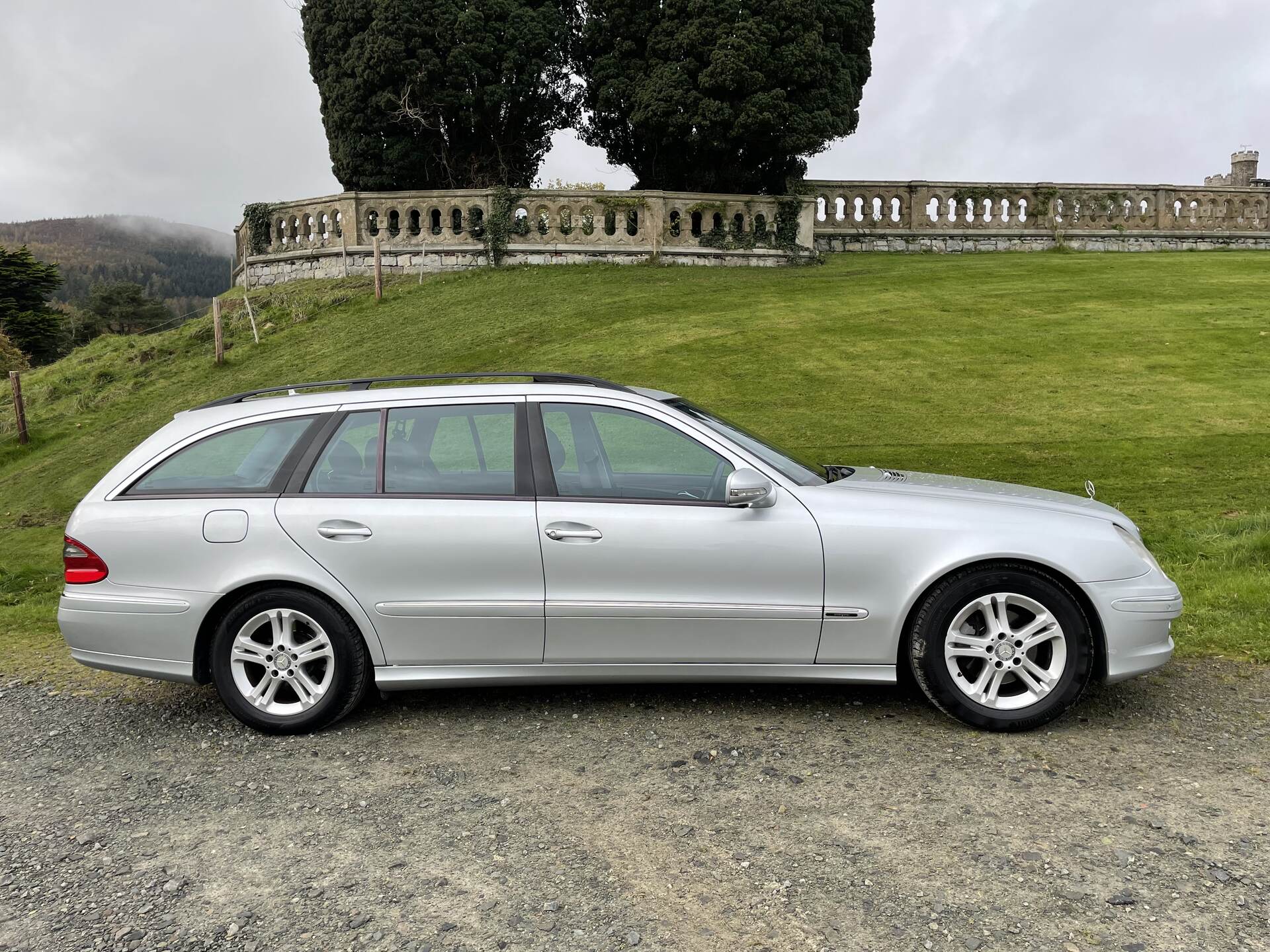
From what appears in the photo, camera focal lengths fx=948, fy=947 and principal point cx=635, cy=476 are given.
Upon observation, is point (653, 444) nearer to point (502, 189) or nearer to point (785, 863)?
→ point (785, 863)

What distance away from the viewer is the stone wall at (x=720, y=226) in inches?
891

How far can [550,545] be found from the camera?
422 centimetres

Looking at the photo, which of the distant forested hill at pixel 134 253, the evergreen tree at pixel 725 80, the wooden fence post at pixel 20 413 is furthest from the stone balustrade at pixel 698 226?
the distant forested hill at pixel 134 253

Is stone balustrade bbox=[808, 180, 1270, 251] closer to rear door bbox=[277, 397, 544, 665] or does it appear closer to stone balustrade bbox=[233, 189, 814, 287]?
stone balustrade bbox=[233, 189, 814, 287]

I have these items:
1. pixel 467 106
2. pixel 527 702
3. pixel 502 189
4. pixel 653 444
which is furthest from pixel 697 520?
pixel 467 106

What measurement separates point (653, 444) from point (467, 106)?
22.9m

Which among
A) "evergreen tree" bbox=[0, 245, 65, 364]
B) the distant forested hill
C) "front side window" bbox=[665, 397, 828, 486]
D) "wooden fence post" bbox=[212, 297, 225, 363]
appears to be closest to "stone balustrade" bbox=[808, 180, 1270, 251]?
"wooden fence post" bbox=[212, 297, 225, 363]

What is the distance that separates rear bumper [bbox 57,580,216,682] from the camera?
Answer: 4.35 m

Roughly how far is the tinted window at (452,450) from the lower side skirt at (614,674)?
81 centimetres

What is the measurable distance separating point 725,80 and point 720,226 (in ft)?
10.9

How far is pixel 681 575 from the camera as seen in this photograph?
4168mm

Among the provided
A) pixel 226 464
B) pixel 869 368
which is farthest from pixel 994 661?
pixel 869 368

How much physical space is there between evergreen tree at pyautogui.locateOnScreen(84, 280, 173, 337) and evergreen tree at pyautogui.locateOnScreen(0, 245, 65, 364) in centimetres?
271

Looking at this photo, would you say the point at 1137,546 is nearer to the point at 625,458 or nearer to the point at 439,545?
the point at 625,458
